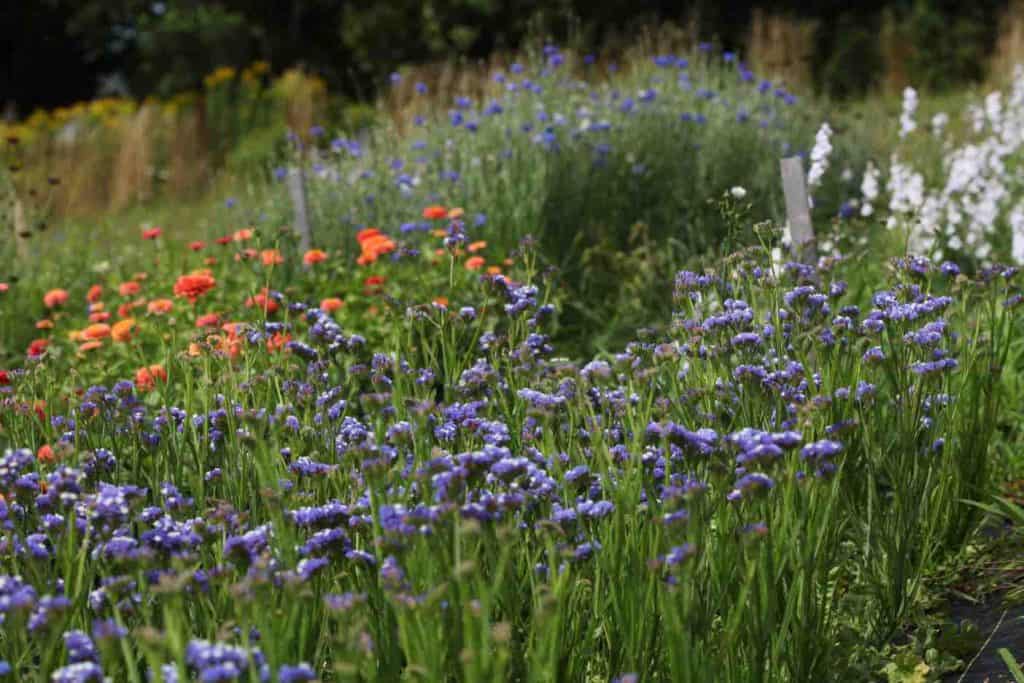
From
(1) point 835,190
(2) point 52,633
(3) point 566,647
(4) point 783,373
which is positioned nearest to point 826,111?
(1) point 835,190

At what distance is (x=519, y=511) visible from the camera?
2.53 meters

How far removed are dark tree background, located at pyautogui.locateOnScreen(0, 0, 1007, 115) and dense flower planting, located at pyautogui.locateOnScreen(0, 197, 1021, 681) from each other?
14.6 metres

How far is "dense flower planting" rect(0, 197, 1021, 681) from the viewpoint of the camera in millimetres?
2076

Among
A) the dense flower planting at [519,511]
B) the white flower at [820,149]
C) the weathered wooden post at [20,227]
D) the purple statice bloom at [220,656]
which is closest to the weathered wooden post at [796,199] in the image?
the white flower at [820,149]

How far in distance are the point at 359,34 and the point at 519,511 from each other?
701 inches

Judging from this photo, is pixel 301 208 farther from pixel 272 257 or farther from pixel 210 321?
pixel 272 257

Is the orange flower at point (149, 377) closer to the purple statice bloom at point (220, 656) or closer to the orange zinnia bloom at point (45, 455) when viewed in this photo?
the orange zinnia bloom at point (45, 455)

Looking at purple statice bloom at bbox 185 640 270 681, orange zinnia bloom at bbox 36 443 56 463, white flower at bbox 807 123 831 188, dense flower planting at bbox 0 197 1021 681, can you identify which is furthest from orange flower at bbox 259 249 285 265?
white flower at bbox 807 123 831 188

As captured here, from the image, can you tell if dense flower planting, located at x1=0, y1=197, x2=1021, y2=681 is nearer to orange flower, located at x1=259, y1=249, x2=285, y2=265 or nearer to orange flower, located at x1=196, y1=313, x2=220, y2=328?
orange flower, located at x1=259, y1=249, x2=285, y2=265

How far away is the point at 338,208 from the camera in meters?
7.51

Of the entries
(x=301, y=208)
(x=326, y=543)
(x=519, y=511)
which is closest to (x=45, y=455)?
(x=326, y=543)

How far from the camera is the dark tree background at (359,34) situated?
18.6 metres

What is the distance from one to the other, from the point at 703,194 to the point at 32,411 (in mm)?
5341

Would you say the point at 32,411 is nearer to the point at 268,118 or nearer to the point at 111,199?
the point at 111,199
